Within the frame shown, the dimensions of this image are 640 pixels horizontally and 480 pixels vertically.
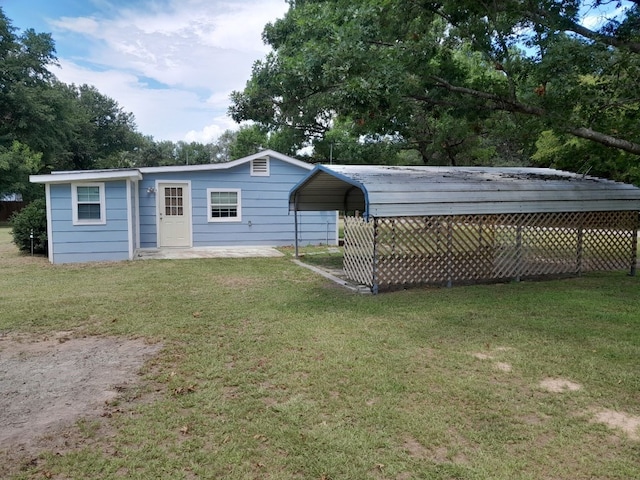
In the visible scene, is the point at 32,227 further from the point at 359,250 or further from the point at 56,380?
the point at 56,380

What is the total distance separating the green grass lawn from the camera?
2.64 meters

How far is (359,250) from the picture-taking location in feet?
26.6

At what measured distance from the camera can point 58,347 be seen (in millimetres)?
4668

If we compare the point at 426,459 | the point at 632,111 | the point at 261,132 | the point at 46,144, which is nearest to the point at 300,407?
the point at 426,459

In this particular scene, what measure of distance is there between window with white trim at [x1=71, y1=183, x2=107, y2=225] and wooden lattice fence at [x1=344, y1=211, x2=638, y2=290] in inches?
232

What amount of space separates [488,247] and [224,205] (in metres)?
7.77

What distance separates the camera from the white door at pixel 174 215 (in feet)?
42.1

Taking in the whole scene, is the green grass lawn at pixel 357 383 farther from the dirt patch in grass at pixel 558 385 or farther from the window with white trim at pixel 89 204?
the window with white trim at pixel 89 204

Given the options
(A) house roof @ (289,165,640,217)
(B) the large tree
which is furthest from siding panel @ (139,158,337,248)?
(B) the large tree

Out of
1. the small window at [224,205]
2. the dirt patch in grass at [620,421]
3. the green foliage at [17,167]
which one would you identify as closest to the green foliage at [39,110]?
the green foliage at [17,167]

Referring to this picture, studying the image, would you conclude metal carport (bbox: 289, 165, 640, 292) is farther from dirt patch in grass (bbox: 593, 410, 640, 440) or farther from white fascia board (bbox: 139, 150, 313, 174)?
white fascia board (bbox: 139, 150, 313, 174)

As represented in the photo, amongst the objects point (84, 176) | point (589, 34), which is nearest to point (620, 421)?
point (589, 34)

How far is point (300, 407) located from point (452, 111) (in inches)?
303

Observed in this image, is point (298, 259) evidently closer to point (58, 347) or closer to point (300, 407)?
point (58, 347)
